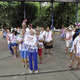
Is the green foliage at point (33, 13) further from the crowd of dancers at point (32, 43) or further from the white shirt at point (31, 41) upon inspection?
the white shirt at point (31, 41)

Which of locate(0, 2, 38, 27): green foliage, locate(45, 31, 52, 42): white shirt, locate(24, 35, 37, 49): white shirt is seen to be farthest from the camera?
locate(0, 2, 38, 27): green foliage

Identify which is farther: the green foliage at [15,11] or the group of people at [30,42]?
the green foliage at [15,11]

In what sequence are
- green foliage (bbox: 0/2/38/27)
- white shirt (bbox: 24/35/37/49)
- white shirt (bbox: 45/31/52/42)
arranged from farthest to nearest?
green foliage (bbox: 0/2/38/27)
white shirt (bbox: 45/31/52/42)
white shirt (bbox: 24/35/37/49)

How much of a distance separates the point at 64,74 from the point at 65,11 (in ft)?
81.2

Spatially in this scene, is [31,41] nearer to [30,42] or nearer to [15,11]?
[30,42]

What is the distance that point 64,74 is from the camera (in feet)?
13.8

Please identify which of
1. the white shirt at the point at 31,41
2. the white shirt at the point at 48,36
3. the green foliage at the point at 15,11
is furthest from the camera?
the green foliage at the point at 15,11

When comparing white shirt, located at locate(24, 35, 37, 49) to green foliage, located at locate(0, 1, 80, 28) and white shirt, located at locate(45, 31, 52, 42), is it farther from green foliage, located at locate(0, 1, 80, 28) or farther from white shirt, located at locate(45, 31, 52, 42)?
green foliage, located at locate(0, 1, 80, 28)

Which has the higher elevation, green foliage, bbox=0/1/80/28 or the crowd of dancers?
green foliage, bbox=0/1/80/28

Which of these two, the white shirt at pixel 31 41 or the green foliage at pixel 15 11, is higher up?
the green foliage at pixel 15 11

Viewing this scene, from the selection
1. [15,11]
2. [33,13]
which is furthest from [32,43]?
[33,13]

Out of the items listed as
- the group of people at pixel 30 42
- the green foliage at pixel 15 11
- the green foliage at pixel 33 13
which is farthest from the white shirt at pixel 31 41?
the green foliage at pixel 15 11

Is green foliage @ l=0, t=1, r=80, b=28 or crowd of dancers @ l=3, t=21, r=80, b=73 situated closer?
crowd of dancers @ l=3, t=21, r=80, b=73

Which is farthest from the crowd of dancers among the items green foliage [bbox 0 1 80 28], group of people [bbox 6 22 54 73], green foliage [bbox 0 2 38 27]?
green foliage [bbox 0 2 38 27]
